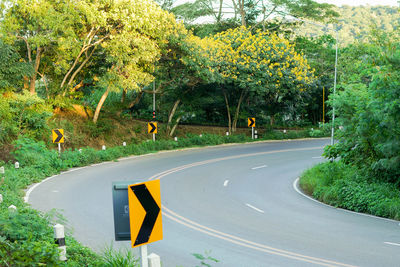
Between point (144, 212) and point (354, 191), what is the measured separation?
12.3 metres

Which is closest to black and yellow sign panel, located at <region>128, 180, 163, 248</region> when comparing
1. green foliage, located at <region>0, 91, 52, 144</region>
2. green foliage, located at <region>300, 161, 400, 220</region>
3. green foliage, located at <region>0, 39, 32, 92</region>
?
green foliage, located at <region>300, 161, 400, 220</region>

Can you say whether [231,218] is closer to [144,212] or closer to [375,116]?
[375,116]

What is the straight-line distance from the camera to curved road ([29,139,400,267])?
9891 millimetres

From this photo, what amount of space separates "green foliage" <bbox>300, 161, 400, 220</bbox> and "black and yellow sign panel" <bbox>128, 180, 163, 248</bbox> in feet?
35.5

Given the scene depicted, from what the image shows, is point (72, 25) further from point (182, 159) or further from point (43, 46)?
point (182, 159)

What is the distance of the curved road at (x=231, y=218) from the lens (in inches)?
389

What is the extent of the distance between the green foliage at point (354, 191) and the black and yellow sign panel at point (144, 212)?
1081 centimetres

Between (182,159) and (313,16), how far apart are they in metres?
26.6

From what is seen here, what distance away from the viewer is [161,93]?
1335 inches

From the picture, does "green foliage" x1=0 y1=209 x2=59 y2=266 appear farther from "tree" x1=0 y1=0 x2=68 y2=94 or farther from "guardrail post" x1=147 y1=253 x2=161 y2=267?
"tree" x1=0 y1=0 x2=68 y2=94

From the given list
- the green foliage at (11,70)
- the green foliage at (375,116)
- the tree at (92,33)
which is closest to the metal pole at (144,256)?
the green foliage at (375,116)

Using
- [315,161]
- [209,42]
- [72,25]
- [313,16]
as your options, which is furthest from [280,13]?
[72,25]

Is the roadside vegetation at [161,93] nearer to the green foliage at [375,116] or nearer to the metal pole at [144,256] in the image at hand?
the green foliage at [375,116]

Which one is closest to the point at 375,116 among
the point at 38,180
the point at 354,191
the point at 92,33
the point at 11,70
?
the point at 354,191
